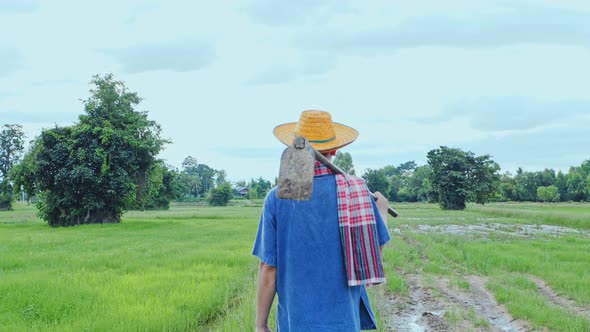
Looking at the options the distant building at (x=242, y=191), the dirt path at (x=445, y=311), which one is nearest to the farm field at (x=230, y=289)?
the dirt path at (x=445, y=311)

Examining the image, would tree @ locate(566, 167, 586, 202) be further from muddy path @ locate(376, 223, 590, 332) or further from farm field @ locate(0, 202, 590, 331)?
muddy path @ locate(376, 223, 590, 332)

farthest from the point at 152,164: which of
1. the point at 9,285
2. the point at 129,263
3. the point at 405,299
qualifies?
the point at 405,299

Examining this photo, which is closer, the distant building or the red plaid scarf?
the red plaid scarf

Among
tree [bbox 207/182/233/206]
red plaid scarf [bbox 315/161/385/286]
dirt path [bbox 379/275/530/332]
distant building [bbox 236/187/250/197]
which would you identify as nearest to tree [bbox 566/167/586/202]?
tree [bbox 207/182/233/206]

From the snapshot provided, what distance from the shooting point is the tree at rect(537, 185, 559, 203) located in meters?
67.7

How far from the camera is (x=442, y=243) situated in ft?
49.8

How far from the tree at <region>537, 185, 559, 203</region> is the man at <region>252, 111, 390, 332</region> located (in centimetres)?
7507

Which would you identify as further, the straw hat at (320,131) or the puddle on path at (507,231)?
the puddle on path at (507,231)

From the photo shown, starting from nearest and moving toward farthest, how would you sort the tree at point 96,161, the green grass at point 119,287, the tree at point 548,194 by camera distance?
the green grass at point 119,287 → the tree at point 96,161 → the tree at point 548,194

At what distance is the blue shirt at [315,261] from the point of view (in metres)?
2.44

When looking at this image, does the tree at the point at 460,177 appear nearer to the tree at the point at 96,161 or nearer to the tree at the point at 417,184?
the tree at the point at 417,184

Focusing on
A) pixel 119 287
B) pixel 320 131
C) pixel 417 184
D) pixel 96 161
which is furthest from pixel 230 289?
pixel 417 184

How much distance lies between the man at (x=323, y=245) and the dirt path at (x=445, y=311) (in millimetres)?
3644

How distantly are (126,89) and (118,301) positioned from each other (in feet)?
75.9
